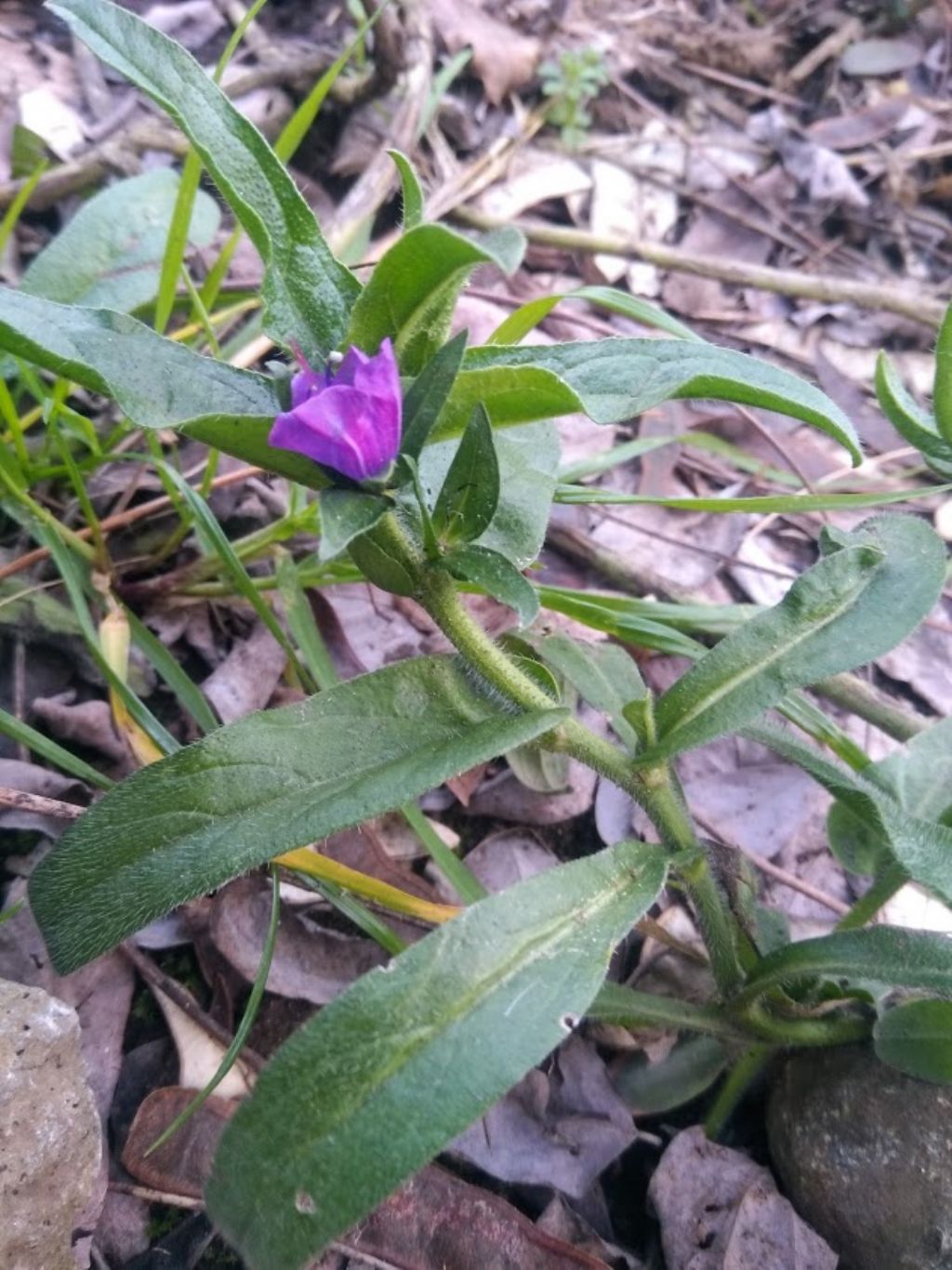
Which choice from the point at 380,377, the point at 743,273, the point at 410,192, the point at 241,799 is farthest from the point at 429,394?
the point at 743,273

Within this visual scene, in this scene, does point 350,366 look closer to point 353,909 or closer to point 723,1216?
point 353,909

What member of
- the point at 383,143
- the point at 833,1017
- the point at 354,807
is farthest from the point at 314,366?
the point at 383,143

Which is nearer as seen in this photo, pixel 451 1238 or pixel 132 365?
pixel 132 365

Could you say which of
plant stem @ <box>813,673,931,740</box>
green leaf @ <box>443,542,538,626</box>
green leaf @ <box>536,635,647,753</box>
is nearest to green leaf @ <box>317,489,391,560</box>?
green leaf @ <box>443,542,538,626</box>

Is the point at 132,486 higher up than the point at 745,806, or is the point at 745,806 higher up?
the point at 132,486

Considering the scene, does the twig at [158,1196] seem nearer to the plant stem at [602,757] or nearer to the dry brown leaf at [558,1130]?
the dry brown leaf at [558,1130]

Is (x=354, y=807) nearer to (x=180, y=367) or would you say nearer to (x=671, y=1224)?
(x=180, y=367)

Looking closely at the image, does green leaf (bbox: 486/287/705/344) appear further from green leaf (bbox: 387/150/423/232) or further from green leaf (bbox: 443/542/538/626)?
green leaf (bbox: 443/542/538/626)
